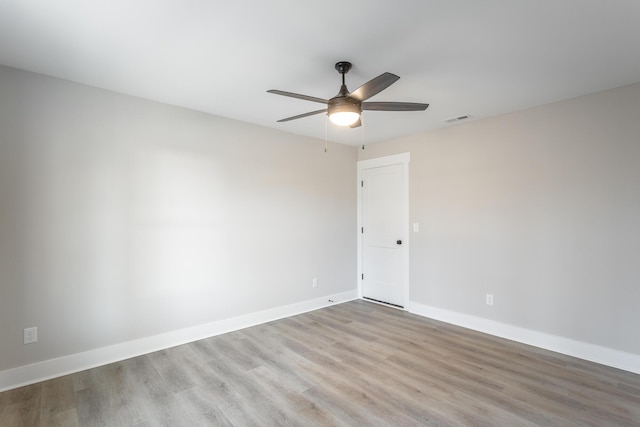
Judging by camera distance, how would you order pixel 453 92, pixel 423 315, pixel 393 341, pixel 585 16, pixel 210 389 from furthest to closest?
pixel 423 315
pixel 393 341
pixel 453 92
pixel 210 389
pixel 585 16

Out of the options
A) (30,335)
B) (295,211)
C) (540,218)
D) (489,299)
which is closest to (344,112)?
(295,211)

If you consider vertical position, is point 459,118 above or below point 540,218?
above

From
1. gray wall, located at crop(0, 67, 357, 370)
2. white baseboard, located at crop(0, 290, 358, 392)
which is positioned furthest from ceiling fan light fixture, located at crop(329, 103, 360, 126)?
white baseboard, located at crop(0, 290, 358, 392)

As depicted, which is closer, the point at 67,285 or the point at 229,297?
the point at 67,285

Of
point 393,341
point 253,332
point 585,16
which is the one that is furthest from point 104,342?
point 585,16

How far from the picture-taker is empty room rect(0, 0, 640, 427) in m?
2.05

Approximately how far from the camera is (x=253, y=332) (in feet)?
11.9

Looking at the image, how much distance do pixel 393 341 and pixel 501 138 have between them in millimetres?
2613

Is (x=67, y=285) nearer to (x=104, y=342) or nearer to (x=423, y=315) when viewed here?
(x=104, y=342)

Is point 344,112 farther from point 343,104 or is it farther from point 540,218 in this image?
point 540,218

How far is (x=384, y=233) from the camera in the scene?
480 centimetres

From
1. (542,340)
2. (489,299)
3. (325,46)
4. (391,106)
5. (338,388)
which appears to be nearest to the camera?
(325,46)

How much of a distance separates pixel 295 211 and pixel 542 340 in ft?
10.5

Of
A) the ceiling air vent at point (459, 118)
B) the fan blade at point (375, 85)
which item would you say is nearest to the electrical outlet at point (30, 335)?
the fan blade at point (375, 85)
